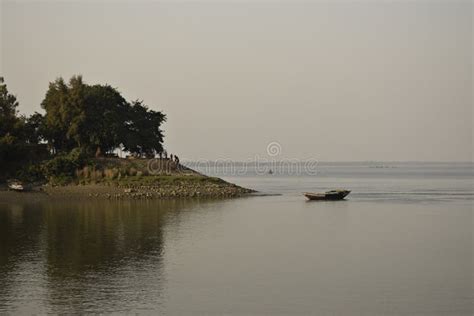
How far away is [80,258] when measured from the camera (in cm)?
3525

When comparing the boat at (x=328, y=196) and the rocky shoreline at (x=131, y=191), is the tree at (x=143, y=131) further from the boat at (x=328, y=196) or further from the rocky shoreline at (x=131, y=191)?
the boat at (x=328, y=196)

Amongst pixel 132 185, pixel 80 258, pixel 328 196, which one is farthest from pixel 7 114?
pixel 80 258

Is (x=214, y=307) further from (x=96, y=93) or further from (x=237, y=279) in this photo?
(x=96, y=93)

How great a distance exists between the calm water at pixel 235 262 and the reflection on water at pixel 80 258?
2.6 inches

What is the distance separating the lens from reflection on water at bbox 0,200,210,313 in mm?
26375

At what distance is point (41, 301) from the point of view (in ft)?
84.6

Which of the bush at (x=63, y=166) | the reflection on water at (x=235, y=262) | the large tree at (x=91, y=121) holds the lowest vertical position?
the reflection on water at (x=235, y=262)

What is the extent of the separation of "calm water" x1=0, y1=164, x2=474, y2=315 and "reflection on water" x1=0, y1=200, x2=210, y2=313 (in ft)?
0.21

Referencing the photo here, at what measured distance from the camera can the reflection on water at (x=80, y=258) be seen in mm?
26375

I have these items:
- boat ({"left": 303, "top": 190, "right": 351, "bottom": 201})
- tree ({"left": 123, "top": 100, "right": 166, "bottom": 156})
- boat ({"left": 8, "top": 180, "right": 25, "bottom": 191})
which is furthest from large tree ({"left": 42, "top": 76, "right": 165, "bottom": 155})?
boat ({"left": 303, "top": 190, "right": 351, "bottom": 201})

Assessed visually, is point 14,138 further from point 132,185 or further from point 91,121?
point 132,185

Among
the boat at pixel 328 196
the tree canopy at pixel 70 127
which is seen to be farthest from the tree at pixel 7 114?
the boat at pixel 328 196

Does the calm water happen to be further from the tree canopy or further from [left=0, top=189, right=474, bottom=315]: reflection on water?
the tree canopy

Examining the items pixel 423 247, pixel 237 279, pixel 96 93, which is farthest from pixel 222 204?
pixel 237 279
